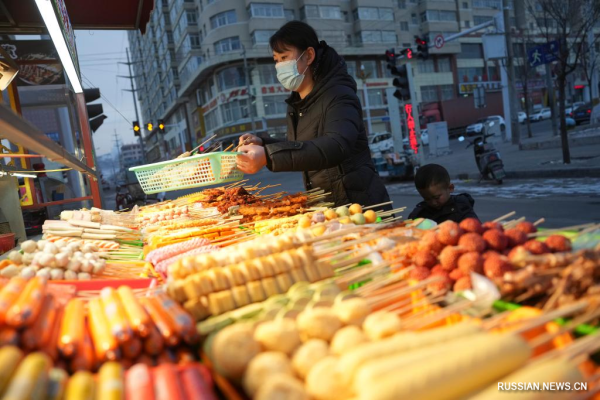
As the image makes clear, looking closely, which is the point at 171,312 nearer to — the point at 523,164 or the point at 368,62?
the point at 523,164

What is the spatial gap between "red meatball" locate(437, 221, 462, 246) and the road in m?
6.48

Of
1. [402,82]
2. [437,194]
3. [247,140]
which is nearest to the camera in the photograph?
[247,140]

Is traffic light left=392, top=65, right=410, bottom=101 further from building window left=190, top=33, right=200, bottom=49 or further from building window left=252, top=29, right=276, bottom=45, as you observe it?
building window left=190, top=33, right=200, bottom=49

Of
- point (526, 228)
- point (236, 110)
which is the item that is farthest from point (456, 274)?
point (236, 110)

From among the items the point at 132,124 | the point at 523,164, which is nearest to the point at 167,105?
the point at 132,124

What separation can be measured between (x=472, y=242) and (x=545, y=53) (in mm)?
15789

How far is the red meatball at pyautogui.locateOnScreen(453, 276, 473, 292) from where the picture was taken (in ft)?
5.63

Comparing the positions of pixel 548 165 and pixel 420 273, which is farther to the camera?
pixel 548 165

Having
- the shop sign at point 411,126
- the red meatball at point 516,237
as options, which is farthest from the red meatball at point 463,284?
the shop sign at point 411,126

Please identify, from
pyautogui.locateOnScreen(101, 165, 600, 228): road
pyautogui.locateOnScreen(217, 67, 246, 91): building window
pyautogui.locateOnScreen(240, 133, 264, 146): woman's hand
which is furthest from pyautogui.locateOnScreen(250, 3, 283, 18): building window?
pyautogui.locateOnScreen(240, 133, 264, 146): woman's hand

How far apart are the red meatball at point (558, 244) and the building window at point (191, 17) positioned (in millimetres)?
62567

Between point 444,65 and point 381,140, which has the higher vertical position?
point 444,65

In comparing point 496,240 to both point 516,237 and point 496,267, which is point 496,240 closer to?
point 516,237

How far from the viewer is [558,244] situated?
6.23 ft
